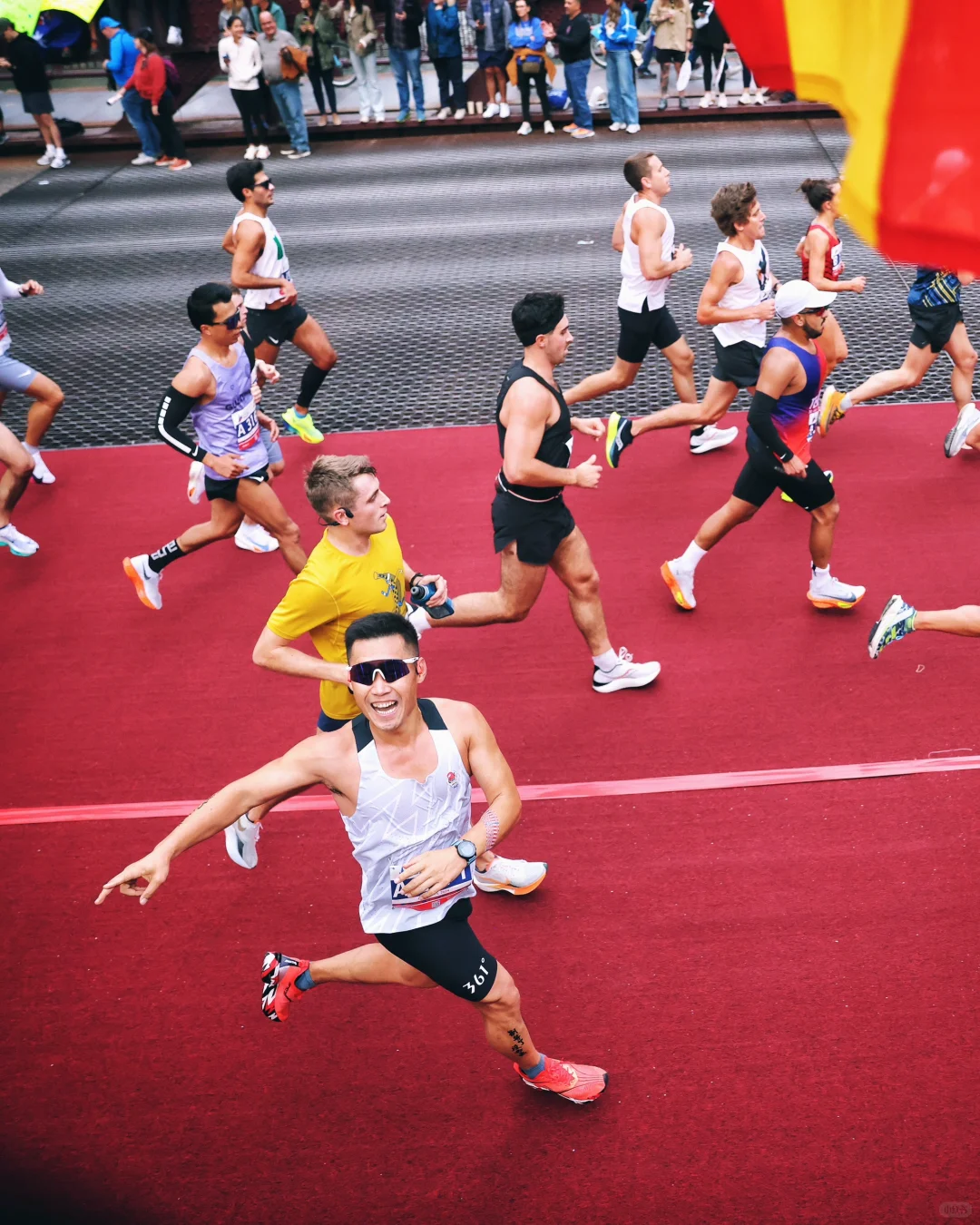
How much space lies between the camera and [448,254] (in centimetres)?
1335

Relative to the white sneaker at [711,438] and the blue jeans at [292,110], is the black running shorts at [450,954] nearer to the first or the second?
the white sneaker at [711,438]

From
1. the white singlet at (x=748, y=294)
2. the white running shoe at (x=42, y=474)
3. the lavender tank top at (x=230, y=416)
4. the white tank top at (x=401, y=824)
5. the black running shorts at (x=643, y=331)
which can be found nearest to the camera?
the white tank top at (x=401, y=824)

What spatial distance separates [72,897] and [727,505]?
4.17m

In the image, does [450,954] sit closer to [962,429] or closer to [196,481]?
[196,481]

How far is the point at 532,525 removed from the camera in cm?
558

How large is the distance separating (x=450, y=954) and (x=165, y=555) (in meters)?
4.21

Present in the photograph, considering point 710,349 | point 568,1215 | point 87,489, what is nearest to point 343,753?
point 568,1215

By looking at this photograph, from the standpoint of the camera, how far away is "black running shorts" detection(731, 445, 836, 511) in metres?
6.01

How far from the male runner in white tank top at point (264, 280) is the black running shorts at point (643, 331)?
2.43 metres

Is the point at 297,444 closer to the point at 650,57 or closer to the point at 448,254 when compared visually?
the point at 448,254

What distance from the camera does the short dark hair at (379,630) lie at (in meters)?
3.52

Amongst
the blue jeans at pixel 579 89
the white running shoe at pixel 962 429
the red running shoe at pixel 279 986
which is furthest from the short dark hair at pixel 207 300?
the blue jeans at pixel 579 89

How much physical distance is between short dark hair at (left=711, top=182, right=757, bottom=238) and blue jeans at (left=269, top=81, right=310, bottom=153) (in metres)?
12.9

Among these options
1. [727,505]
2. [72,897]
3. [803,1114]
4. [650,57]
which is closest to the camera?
[803,1114]
